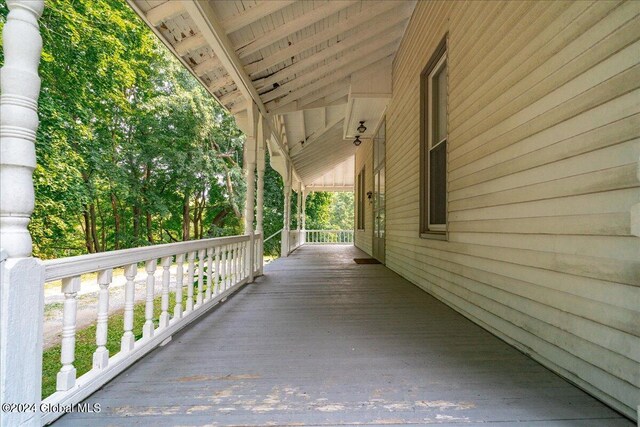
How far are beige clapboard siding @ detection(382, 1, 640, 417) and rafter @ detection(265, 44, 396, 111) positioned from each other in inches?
85.7

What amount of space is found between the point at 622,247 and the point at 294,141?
8096 mm

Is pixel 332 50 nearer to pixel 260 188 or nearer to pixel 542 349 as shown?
pixel 260 188

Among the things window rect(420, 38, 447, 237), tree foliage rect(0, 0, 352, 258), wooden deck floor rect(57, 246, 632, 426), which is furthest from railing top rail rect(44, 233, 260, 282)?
tree foliage rect(0, 0, 352, 258)

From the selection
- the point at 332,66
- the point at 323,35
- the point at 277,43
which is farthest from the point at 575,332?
the point at 332,66

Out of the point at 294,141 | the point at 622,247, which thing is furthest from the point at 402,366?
the point at 294,141

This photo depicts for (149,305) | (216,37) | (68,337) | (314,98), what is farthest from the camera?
(314,98)

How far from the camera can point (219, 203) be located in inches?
663

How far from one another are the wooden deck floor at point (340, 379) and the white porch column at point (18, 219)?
1.01ft

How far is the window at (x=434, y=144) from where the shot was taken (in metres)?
3.48

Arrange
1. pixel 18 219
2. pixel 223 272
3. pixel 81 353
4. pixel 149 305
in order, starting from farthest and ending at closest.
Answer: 1. pixel 81 353
2. pixel 223 272
3. pixel 149 305
4. pixel 18 219

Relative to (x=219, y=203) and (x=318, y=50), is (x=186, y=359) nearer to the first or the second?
(x=318, y=50)

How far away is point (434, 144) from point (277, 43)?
7.31 feet

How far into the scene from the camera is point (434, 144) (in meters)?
3.72

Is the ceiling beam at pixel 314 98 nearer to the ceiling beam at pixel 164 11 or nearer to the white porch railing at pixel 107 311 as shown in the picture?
the ceiling beam at pixel 164 11
